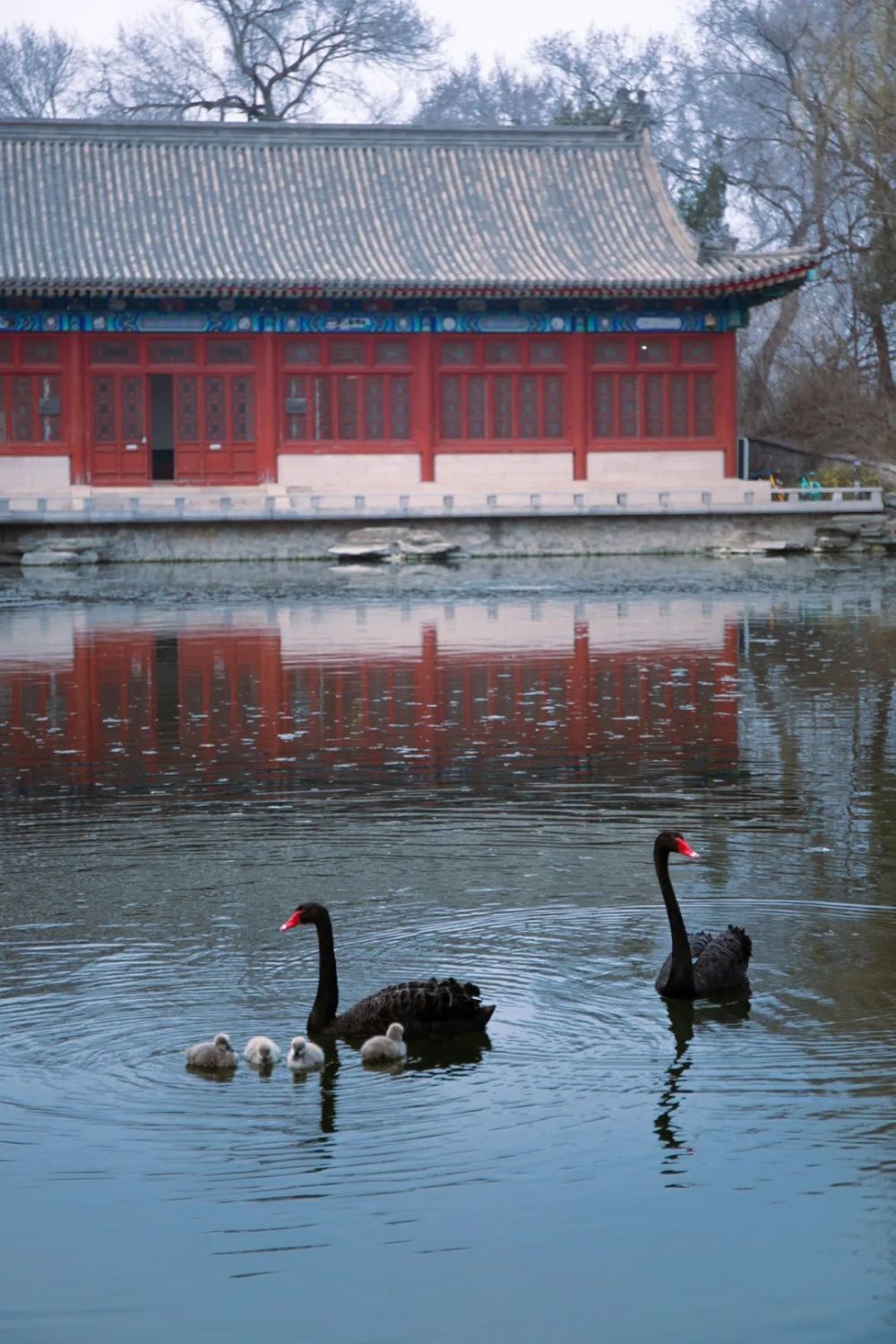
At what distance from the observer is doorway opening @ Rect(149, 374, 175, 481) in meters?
43.6

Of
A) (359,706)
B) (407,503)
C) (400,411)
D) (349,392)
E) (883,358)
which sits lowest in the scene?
(359,706)

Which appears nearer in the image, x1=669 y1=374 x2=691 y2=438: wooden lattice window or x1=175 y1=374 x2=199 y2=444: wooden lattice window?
x1=175 y1=374 x2=199 y2=444: wooden lattice window

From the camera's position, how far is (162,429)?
46.9m

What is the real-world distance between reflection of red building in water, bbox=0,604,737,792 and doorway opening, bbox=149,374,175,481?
20866mm

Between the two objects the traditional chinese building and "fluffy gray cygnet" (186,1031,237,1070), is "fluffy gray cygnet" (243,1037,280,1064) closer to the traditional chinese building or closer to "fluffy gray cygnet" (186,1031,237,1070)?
"fluffy gray cygnet" (186,1031,237,1070)

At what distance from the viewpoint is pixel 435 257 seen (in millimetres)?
39844

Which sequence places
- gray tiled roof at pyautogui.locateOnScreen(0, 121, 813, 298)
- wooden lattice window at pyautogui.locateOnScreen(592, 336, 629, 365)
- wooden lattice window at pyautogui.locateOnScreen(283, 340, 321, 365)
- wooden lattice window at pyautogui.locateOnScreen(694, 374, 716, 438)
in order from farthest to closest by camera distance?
wooden lattice window at pyautogui.locateOnScreen(694, 374, 716, 438) < wooden lattice window at pyautogui.locateOnScreen(592, 336, 629, 365) < wooden lattice window at pyautogui.locateOnScreen(283, 340, 321, 365) < gray tiled roof at pyautogui.locateOnScreen(0, 121, 813, 298)

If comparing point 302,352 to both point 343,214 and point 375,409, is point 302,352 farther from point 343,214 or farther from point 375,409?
point 343,214

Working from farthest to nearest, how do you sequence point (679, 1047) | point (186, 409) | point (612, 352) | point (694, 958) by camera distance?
point (612, 352), point (186, 409), point (694, 958), point (679, 1047)

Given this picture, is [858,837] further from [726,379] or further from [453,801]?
[726,379]

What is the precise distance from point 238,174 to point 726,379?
464 inches

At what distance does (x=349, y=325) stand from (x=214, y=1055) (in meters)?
33.9

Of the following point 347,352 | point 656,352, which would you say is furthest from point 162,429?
point 656,352

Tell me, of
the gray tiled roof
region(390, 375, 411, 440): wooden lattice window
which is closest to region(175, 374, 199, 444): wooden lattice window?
the gray tiled roof
